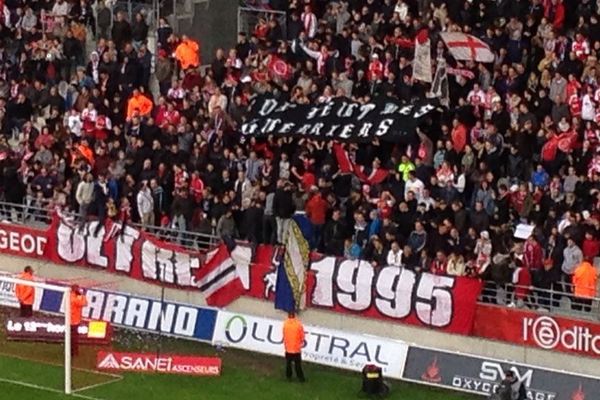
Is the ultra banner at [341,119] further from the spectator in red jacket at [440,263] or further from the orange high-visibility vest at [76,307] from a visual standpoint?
the orange high-visibility vest at [76,307]

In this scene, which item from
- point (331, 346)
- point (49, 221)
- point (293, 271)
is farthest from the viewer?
point (49, 221)

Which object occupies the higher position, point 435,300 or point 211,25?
point 211,25

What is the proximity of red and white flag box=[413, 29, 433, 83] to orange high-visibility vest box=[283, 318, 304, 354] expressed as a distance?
8.01m

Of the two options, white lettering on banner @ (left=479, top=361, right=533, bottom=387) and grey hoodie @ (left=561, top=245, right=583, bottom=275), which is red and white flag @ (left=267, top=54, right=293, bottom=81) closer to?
grey hoodie @ (left=561, top=245, right=583, bottom=275)

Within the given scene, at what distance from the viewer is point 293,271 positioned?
3447cm

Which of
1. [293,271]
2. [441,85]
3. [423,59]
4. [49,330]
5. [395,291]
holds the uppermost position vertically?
[423,59]

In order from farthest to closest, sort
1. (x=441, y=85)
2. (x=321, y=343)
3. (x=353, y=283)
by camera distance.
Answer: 1. (x=441, y=85)
2. (x=353, y=283)
3. (x=321, y=343)

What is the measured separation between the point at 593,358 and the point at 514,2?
398 inches

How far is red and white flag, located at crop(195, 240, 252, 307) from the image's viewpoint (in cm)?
3553

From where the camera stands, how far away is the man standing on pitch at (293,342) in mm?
31922

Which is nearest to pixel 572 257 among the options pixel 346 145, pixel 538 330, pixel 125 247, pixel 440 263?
pixel 538 330

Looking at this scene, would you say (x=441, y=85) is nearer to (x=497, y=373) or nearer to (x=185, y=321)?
(x=185, y=321)

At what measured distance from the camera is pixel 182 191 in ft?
123

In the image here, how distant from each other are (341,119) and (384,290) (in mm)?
5379
